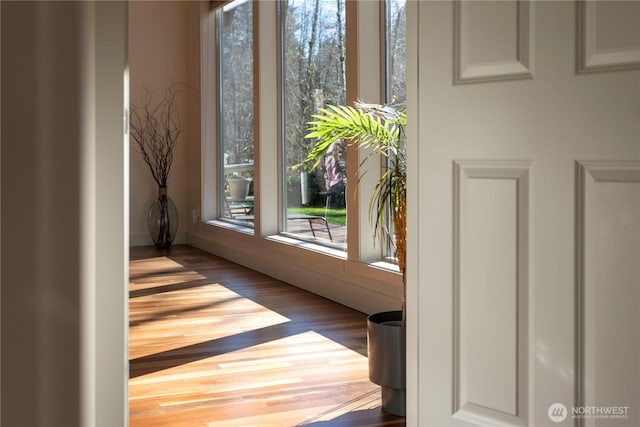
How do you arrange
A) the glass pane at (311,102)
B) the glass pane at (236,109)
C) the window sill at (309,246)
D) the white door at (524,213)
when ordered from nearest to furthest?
the white door at (524,213) < the window sill at (309,246) < the glass pane at (311,102) < the glass pane at (236,109)

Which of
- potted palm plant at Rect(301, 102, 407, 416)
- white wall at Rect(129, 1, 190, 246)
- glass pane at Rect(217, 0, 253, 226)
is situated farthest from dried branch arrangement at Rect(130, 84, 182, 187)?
potted palm plant at Rect(301, 102, 407, 416)

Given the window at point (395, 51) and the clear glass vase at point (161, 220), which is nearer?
the window at point (395, 51)

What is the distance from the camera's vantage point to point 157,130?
8852mm

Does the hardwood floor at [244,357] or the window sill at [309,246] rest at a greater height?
the window sill at [309,246]

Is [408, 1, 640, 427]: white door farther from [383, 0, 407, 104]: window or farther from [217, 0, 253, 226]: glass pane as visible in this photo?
[217, 0, 253, 226]: glass pane

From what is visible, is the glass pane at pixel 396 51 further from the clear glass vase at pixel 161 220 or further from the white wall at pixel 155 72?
the clear glass vase at pixel 161 220

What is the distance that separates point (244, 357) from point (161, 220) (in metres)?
4.88

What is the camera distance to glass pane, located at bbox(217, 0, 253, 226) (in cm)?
754

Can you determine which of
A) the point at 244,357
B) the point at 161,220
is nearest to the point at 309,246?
the point at 244,357

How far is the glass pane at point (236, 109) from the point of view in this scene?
754cm

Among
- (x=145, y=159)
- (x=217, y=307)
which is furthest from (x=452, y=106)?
(x=145, y=159)

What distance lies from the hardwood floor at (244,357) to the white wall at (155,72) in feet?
8.82

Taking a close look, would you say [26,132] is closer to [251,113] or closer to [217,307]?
[217,307]

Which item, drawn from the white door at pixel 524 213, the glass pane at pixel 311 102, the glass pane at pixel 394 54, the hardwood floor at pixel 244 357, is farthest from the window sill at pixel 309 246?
the white door at pixel 524 213
